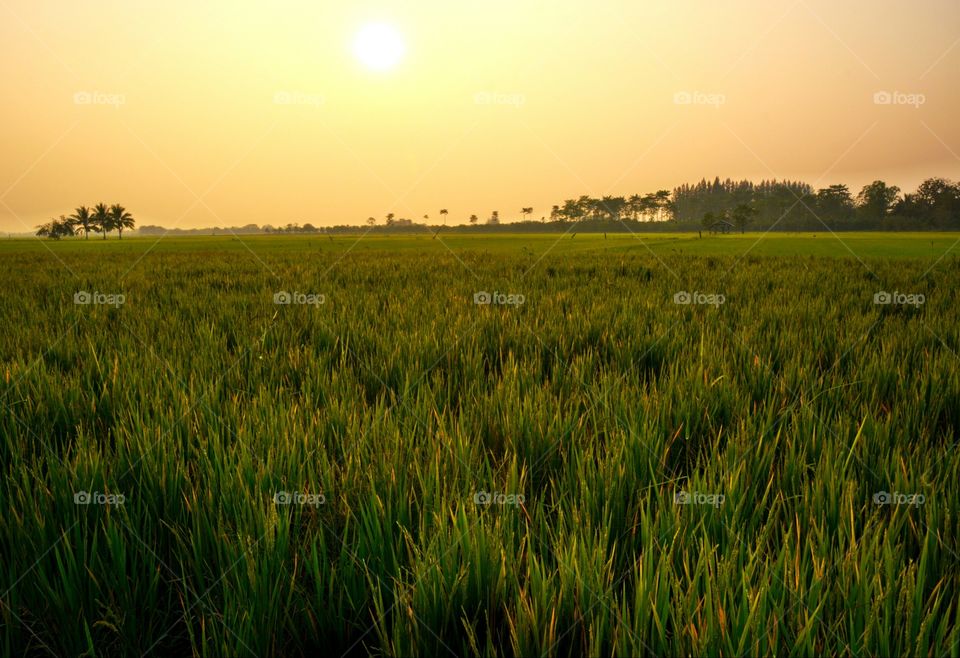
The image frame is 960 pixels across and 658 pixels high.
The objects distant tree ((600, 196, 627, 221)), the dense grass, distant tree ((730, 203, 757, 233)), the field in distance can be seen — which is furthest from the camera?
distant tree ((600, 196, 627, 221))

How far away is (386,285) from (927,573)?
6709mm

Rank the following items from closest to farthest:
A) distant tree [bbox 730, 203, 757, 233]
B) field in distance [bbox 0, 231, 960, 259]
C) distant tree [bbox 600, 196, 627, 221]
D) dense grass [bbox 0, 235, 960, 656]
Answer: dense grass [bbox 0, 235, 960, 656] → field in distance [bbox 0, 231, 960, 259] → distant tree [bbox 730, 203, 757, 233] → distant tree [bbox 600, 196, 627, 221]

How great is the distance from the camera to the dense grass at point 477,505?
0.98 m

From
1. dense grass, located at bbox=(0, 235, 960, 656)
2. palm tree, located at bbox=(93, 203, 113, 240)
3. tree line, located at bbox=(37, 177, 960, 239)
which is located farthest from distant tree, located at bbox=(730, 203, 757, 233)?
palm tree, located at bbox=(93, 203, 113, 240)

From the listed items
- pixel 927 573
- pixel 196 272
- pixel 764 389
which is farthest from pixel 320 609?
pixel 196 272

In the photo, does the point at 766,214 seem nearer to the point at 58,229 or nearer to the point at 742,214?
the point at 742,214

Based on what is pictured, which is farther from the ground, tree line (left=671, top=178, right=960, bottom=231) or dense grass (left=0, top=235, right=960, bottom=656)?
tree line (left=671, top=178, right=960, bottom=231)

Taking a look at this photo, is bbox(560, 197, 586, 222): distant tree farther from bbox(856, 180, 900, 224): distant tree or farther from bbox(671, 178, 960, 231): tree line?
bbox(856, 180, 900, 224): distant tree

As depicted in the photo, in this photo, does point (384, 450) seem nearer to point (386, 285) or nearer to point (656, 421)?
point (656, 421)

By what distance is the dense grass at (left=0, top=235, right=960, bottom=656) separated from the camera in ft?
3.23

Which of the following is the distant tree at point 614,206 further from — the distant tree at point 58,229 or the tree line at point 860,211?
the distant tree at point 58,229

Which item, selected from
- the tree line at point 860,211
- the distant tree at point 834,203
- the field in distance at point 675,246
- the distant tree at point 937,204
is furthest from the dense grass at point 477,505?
the distant tree at point 834,203

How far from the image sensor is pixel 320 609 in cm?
106

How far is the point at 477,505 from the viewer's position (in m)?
1.37
